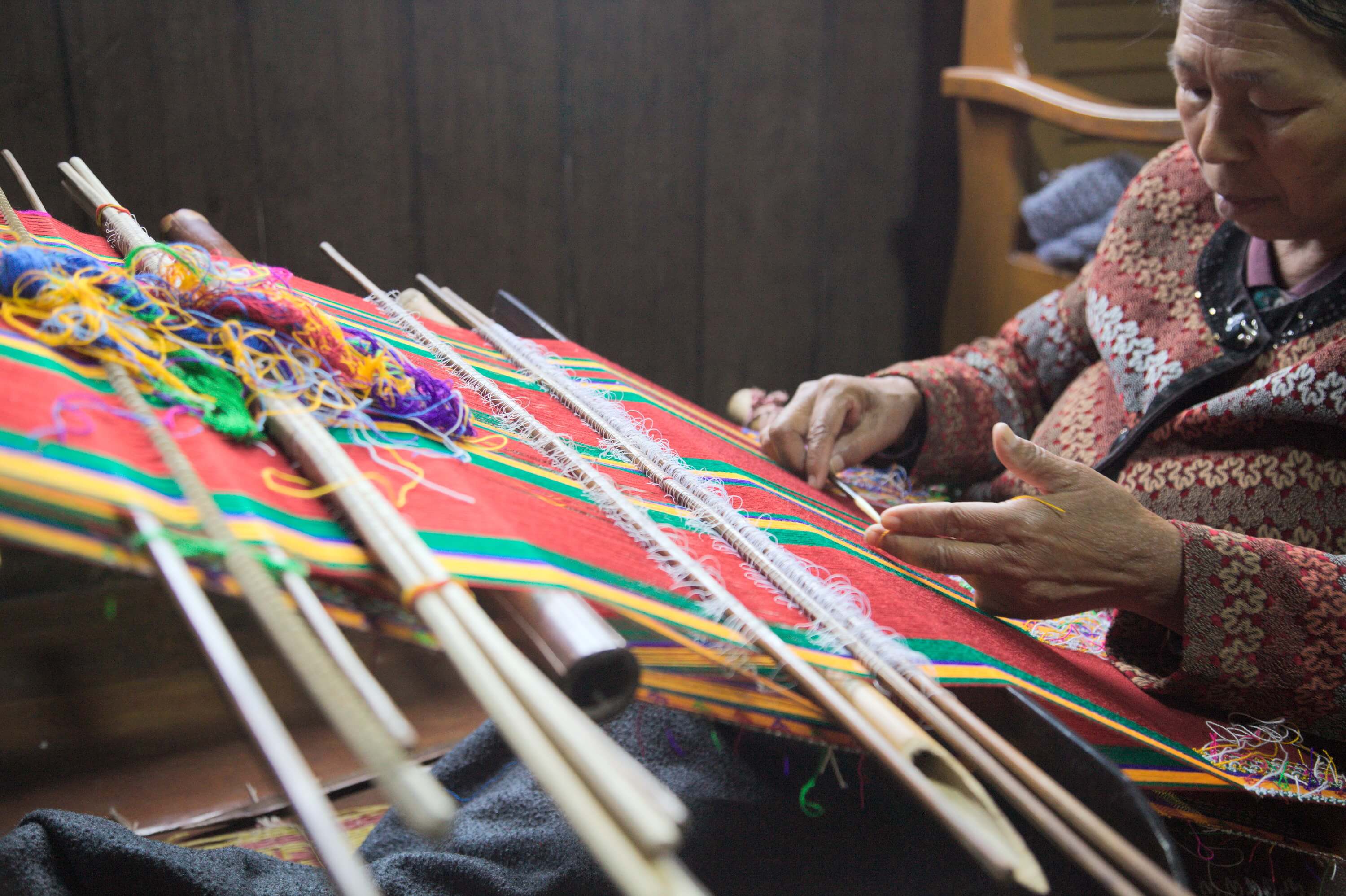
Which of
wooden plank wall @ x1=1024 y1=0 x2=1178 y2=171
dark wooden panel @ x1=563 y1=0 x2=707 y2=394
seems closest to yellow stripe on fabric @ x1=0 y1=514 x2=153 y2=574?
dark wooden panel @ x1=563 y1=0 x2=707 y2=394

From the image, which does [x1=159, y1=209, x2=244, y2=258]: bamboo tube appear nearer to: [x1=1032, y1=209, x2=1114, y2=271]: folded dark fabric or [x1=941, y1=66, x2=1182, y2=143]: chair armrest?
[x1=941, y1=66, x2=1182, y2=143]: chair armrest

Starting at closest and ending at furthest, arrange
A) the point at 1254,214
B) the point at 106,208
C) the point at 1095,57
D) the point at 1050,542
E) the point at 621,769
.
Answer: the point at 621,769 < the point at 1050,542 < the point at 106,208 < the point at 1254,214 < the point at 1095,57

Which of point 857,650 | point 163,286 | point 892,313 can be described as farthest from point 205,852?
point 892,313

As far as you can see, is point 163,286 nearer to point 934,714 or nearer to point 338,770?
point 934,714

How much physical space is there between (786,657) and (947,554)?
1.19 feet

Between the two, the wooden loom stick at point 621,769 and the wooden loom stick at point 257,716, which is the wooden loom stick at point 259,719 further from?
the wooden loom stick at point 621,769

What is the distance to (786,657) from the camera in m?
0.59

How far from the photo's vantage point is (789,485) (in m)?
1.14

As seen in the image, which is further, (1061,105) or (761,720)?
(1061,105)

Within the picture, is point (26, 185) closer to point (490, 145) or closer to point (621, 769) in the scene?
point (621, 769)

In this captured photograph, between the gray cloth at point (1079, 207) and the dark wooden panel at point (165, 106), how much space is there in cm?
180

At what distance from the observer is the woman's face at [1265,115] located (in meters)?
0.96

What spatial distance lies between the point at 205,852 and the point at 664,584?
61 centimetres

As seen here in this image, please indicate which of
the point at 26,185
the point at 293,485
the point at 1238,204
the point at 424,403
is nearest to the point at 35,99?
the point at 26,185
